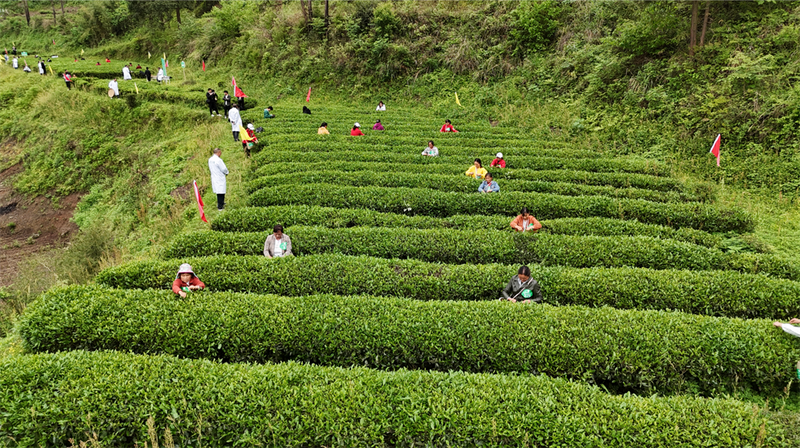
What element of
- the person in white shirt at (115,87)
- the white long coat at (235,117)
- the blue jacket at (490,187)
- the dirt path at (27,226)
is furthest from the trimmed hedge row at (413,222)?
the person in white shirt at (115,87)

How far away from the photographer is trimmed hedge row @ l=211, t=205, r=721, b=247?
1126 cm

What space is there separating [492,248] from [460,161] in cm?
799

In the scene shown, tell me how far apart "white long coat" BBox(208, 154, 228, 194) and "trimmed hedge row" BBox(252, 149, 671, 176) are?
4211 mm

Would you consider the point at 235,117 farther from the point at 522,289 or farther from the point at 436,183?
the point at 522,289

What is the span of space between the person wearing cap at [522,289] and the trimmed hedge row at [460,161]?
873cm

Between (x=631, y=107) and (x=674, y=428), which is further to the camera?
(x=631, y=107)

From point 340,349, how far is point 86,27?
6501cm

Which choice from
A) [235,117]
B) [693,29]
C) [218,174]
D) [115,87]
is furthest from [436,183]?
[115,87]

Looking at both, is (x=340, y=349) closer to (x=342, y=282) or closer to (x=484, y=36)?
(x=342, y=282)

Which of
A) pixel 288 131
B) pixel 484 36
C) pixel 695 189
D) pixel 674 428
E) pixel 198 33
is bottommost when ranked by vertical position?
pixel 674 428

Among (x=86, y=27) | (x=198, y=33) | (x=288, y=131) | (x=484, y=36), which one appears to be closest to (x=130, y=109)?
(x=288, y=131)

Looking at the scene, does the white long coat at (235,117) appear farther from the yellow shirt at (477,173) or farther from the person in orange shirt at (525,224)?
the person in orange shirt at (525,224)

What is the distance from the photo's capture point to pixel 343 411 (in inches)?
212

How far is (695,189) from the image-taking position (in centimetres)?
1420
